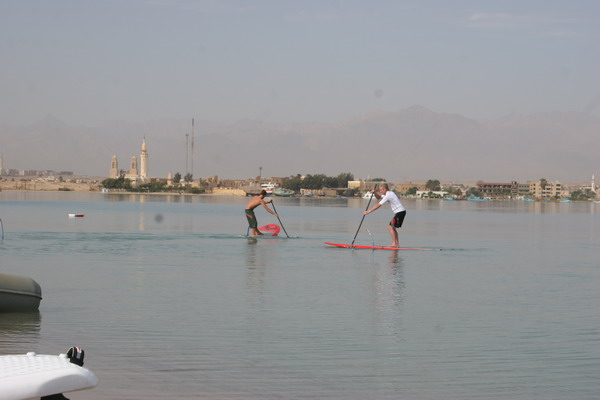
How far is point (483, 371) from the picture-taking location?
9031 millimetres

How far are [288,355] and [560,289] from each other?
→ 9.05m

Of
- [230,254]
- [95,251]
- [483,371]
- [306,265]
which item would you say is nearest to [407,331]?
[483,371]

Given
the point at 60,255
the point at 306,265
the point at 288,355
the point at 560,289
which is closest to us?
the point at 288,355

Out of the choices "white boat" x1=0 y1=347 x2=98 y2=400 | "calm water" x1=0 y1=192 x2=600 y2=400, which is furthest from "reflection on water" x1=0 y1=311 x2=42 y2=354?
"white boat" x1=0 y1=347 x2=98 y2=400

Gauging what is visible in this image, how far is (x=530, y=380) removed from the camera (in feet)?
28.5

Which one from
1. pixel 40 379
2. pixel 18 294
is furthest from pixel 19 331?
pixel 40 379

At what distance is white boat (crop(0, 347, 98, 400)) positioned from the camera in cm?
570

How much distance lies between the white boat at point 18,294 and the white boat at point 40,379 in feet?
19.4

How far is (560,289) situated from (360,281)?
414 centimetres

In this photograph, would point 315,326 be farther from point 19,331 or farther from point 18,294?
point 18,294

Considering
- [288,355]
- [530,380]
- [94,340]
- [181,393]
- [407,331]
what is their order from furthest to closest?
[407,331]
[94,340]
[288,355]
[530,380]
[181,393]

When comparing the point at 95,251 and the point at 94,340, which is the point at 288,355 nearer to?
the point at 94,340

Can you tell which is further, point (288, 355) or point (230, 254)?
point (230, 254)

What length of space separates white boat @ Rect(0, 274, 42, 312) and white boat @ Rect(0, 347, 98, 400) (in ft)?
19.4
